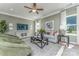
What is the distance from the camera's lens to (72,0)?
166 cm

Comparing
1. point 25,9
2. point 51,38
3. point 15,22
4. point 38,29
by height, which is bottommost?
point 51,38

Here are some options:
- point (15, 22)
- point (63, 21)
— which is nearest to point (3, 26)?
point (15, 22)

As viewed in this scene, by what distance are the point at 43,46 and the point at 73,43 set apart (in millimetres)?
537

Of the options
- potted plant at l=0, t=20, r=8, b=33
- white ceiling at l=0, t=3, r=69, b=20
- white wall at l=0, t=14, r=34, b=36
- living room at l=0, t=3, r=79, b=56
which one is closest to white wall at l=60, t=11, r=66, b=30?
living room at l=0, t=3, r=79, b=56

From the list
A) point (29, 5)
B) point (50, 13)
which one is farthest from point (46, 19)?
point (29, 5)

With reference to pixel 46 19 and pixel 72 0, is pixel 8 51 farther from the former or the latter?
pixel 72 0

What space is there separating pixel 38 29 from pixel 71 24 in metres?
0.61

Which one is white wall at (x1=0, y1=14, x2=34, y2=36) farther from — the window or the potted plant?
the window

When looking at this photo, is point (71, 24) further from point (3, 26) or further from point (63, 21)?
point (3, 26)

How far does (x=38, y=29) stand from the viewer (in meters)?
1.89

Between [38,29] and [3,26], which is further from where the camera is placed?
[38,29]

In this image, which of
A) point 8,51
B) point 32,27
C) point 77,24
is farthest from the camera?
point 32,27

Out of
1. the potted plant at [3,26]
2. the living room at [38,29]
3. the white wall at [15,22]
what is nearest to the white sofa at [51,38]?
the living room at [38,29]

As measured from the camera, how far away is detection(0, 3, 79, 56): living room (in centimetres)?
171
